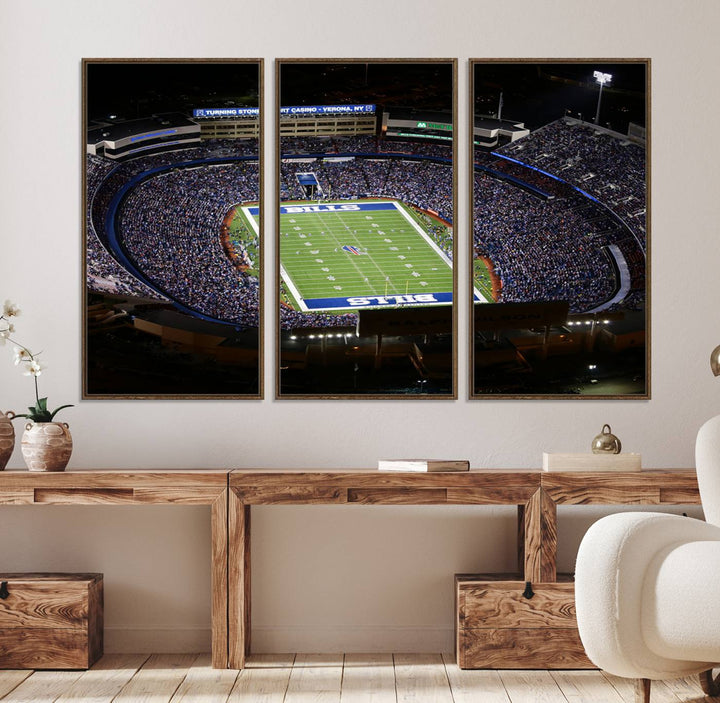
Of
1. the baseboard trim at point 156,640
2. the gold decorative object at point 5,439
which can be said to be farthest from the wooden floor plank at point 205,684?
the gold decorative object at point 5,439

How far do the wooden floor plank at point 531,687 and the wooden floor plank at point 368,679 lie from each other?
0.37 meters

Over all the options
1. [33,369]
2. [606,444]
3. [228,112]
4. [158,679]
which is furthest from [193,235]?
[606,444]

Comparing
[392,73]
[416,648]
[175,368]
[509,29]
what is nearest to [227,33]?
[392,73]

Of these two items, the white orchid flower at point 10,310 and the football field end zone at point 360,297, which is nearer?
the white orchid flower at point 10,310

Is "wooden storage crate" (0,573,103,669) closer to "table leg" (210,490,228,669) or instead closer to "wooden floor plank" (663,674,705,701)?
"table leg" (210,490,228,669)

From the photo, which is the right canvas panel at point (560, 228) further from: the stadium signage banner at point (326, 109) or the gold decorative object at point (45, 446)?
the gold decorative object at point (45, 446)

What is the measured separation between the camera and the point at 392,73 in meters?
3.53

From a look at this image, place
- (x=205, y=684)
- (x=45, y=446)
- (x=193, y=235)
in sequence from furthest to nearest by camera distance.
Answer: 1. (x=193, y=235)
2. (x=45, y=446)
3. (x=205, y=684)

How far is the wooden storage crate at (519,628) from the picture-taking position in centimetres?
305

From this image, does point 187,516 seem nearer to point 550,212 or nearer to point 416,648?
point 416,648

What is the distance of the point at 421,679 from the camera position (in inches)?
119

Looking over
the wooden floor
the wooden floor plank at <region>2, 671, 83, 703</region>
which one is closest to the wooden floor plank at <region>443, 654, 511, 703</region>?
the wooden floor

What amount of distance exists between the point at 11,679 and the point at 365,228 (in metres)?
2.03

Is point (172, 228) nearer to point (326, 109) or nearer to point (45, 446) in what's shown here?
point (326, 109)
